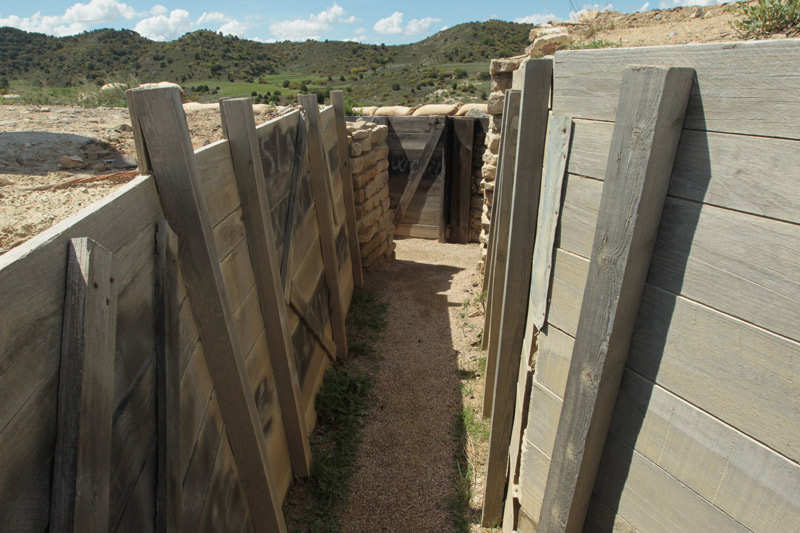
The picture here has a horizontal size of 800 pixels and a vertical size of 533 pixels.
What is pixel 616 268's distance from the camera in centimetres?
142

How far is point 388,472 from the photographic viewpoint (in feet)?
11.9

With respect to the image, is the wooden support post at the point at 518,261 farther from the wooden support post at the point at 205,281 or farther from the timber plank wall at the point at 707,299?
the wooden support post at the point at 205,281

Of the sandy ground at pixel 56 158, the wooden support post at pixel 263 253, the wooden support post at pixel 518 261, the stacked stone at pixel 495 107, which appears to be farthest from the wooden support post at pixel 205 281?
the stacked stone at pixel 495 107

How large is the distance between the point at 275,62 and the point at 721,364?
51.2 meters

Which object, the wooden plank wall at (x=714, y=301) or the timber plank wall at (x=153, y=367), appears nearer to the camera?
the timber plank wall at (x=153, y=367)

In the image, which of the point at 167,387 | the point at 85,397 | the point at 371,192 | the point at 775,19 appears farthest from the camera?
the point at 371,192

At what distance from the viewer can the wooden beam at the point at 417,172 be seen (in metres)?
8.61

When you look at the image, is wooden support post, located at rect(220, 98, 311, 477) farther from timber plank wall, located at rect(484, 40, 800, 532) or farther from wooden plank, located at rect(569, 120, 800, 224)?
wooden plank, located at rect(569, 120, 800, 224)

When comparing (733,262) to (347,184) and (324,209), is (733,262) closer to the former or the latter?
(324,209)

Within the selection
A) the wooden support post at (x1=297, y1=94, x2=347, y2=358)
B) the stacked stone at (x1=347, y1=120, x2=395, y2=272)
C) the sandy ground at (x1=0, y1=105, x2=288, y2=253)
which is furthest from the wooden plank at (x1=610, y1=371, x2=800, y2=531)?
the stacked stone at (x1=347, y1=120, x2=395, y2=272)

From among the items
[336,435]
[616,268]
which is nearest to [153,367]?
[616,268]

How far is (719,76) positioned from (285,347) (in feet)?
8.40

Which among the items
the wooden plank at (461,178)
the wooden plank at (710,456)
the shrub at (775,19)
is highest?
the shrub at (775,19)

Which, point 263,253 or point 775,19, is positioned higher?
point 775,19
